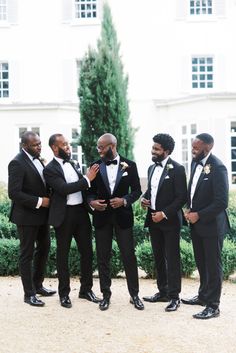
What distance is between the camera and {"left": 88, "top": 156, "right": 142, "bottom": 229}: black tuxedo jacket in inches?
294

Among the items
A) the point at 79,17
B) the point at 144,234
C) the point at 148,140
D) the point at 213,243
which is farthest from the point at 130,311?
the point at 79,17

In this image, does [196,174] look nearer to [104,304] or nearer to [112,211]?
[112,211]

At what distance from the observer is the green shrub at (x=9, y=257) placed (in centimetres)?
972

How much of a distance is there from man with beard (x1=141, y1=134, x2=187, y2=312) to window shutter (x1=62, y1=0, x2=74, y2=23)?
18691mm

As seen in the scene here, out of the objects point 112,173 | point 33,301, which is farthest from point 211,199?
point 33,301

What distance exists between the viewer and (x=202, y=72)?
25516 millimetres

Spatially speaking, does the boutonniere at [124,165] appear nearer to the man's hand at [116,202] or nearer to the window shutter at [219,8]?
the man's hand at [116,202]

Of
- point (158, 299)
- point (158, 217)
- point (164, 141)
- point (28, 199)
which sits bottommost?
point (158, 299)

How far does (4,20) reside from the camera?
26000 mm

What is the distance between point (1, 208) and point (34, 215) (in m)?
5.75

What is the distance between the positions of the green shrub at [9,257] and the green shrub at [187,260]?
8.14 feet

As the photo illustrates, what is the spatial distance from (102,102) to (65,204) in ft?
39.5

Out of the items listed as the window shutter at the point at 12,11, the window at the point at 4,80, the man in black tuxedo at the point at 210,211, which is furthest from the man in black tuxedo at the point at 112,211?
the window shutter at the point at 12,11

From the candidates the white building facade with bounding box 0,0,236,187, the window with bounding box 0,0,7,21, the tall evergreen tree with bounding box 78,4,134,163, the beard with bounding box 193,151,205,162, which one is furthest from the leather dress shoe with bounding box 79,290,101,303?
the window with bounding box 0,0,7,21
